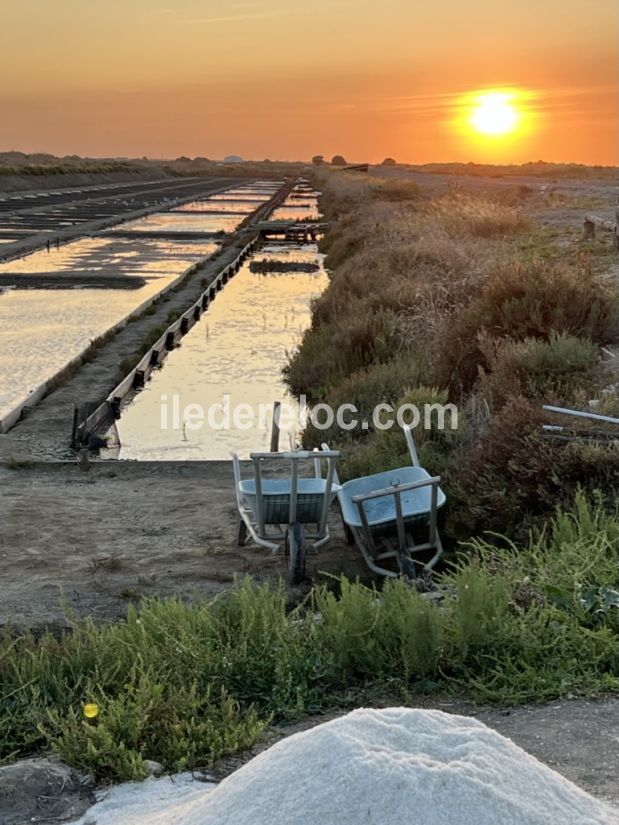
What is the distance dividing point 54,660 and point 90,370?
38.7 feet

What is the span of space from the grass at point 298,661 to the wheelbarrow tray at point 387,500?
7.33 feet

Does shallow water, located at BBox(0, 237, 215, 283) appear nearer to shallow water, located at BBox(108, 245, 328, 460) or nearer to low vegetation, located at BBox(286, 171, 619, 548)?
shallow water, located at BBox(108, 245, 328, 460)

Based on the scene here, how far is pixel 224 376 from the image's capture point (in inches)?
662

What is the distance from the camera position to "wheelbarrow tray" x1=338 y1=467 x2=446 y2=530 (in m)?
7.67

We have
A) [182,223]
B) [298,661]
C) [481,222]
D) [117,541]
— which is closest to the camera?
[298,661]

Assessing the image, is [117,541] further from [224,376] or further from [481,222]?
[481,222]

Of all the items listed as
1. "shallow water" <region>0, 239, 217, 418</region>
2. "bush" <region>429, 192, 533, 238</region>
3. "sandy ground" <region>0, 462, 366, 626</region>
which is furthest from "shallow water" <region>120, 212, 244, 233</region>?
"sandy ground" <region>0, 462, 366, 626</region>

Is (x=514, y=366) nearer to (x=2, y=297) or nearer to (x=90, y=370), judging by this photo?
(x=90, y=370)

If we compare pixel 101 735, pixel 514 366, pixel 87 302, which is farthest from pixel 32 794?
pixel 87 302

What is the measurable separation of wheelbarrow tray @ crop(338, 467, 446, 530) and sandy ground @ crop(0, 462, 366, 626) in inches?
17.7

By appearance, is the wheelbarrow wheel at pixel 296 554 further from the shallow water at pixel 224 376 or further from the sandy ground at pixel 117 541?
the shallow water at pixel 224 376

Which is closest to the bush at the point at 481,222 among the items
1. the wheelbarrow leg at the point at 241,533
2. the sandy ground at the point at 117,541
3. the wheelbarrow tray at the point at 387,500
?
the sandy ground at the point at 117,541

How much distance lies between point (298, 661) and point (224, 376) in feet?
40.0

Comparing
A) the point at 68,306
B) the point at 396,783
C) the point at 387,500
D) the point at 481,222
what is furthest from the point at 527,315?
the point at 481,222
